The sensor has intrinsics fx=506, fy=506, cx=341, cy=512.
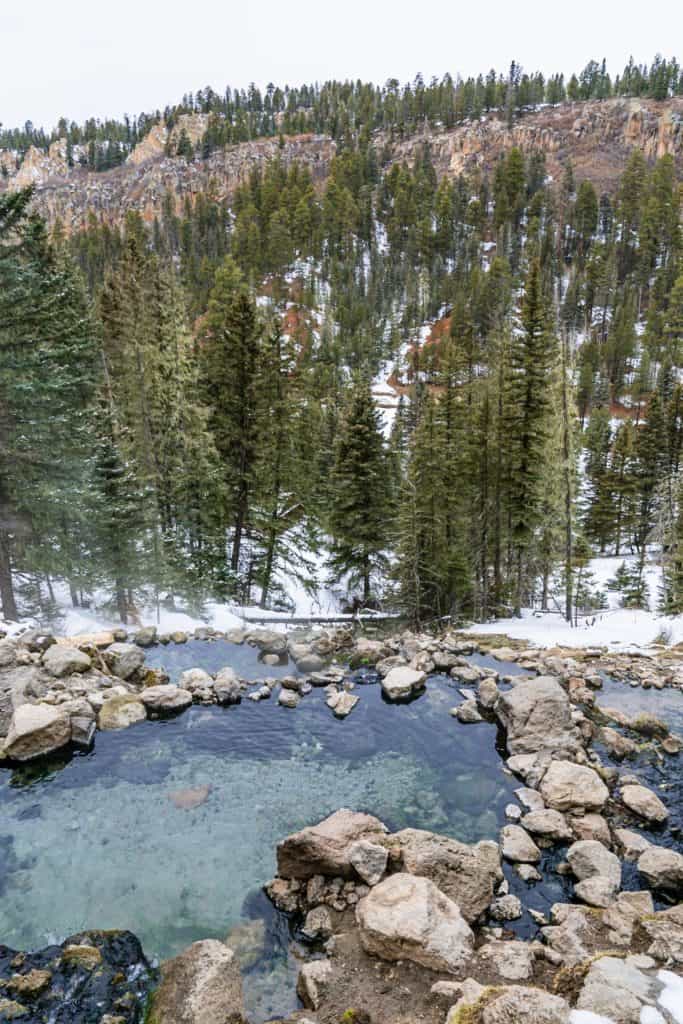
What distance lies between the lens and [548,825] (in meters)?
7.14

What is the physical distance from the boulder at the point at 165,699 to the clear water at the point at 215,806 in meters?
0.32

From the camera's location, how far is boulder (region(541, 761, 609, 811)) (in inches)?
297

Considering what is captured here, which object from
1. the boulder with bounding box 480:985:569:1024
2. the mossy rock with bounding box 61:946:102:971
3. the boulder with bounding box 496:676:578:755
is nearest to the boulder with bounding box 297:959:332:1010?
the boulder with bounding box 480:985:569:1024

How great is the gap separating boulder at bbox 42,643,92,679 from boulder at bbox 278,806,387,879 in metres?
6.63

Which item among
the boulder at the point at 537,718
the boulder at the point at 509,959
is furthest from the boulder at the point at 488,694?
the boulder at the point at 509,959

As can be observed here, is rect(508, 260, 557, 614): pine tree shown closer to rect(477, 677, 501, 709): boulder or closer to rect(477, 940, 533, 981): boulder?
rect(477, 677, 501, 709): boulder

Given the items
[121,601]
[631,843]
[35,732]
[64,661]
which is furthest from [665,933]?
[121,601]

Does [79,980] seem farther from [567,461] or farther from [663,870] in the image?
[567,461]

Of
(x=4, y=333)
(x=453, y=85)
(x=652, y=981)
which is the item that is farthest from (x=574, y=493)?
(x=453, y=85)

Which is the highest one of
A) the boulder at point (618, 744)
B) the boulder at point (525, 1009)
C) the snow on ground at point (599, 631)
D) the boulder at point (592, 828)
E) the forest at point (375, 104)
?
the forest at point (375, 104)

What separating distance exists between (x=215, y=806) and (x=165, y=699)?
3.18 metres

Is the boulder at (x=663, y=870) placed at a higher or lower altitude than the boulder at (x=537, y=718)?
lower

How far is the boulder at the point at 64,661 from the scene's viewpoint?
1070 centimetres

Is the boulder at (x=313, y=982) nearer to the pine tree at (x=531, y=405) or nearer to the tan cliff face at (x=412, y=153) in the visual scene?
the pine tree at (x=531, y=405)
